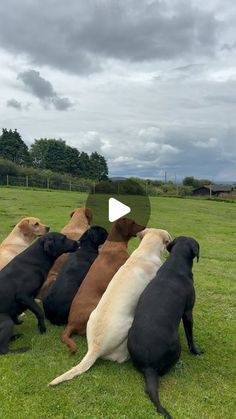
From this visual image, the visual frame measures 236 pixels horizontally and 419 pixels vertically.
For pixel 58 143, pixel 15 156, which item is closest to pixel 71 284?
pixel 15 156

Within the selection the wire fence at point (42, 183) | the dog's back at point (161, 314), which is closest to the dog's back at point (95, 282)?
the dog's back at point (161, 314)

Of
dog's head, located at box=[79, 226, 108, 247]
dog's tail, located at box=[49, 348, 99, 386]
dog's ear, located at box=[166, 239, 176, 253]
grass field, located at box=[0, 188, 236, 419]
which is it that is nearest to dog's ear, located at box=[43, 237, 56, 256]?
dog's head, located at box=[79, 226, 108, 247]

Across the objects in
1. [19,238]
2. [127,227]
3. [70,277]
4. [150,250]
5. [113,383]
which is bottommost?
[113,383]

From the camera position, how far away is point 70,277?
22.1 feet

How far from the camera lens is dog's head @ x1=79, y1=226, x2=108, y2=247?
279 inches

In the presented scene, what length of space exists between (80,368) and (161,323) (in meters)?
1.09

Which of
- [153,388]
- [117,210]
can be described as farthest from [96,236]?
[153,388]

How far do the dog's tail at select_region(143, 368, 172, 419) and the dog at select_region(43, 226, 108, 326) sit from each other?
6.56 ft

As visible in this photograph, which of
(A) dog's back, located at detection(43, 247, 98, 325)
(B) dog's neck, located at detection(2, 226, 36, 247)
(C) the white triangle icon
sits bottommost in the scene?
(A) dog's back, located at detection(43, 247, 98, 325)

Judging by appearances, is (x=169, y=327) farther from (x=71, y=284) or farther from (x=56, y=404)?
(x=71, y=284)

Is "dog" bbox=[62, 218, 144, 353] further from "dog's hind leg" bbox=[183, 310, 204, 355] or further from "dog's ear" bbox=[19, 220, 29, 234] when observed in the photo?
"dog's ear" bbox=[19, 220, 29, 234]

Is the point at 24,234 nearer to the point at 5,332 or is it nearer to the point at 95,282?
the point at 95,282

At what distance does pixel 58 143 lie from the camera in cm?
10800

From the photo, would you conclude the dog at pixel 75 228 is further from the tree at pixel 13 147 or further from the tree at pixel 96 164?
the tree at pixel 96 164
